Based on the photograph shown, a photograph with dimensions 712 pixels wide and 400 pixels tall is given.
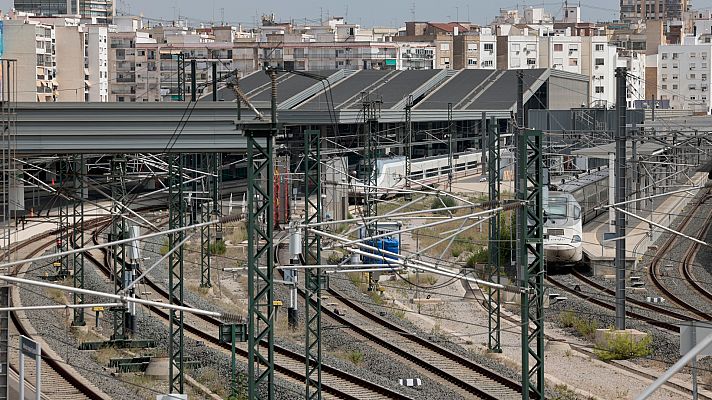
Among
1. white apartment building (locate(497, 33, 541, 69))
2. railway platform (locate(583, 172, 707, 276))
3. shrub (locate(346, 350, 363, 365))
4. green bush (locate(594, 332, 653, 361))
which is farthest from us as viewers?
white apartment building (locate(497, 33, 541, 69))

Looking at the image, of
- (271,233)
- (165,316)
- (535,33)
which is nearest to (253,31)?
(535,33)

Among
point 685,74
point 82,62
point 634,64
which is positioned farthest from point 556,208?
point 685,74

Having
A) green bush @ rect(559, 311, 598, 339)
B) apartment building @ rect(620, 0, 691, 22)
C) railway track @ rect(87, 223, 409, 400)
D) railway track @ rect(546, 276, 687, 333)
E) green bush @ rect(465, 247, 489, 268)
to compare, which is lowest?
railway track @ rect(87, 223, 409, 400)

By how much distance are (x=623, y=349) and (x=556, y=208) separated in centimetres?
734

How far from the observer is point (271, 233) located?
1124 cm

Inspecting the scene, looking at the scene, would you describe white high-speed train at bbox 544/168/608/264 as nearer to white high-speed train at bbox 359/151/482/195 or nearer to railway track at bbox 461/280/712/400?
railway track at bbox 461/280/712/400

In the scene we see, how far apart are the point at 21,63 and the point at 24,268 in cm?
1851

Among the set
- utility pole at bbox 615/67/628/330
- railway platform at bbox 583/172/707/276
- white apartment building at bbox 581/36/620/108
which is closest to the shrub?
utility pole at bbox 615/67/628/330

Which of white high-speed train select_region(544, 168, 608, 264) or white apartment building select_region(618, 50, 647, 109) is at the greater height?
white apartment building select_region(618, 50, 647, 109)

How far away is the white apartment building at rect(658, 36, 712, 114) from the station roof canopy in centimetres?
3711

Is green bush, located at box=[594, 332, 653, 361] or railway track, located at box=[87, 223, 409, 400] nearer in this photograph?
railway track, located at box=[87, 223, 409, 400]

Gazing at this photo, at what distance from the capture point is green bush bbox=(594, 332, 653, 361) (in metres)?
18.4

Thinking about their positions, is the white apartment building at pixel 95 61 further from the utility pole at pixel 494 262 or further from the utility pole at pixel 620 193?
the utility pole at pixel 620 193

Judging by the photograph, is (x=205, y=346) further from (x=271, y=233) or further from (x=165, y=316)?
(x=271, y=233)
